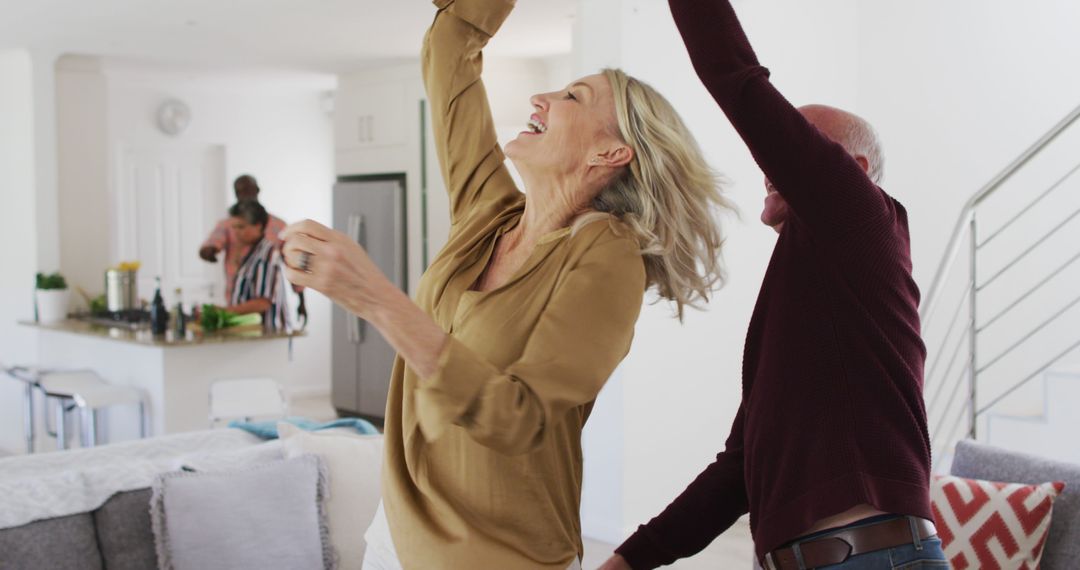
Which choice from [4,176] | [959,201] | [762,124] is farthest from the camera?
[4,176]

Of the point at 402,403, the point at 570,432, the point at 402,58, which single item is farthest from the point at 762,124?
the point at 402,58

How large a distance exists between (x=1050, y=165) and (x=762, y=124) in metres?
4.89

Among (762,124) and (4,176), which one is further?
(4,176)

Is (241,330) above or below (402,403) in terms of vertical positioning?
below

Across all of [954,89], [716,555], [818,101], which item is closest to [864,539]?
[716,555]

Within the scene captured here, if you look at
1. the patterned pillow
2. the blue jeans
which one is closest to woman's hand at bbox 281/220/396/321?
the blue jeans

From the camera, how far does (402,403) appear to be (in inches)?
54.0

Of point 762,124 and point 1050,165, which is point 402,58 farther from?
point 762,124

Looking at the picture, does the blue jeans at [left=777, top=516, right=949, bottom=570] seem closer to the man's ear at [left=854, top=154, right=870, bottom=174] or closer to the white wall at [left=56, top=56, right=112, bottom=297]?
the man's ear at [left=854, top=154, right=870, bottom=174]

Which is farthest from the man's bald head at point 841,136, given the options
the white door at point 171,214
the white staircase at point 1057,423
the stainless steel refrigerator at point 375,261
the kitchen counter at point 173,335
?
the white door at point 171,214

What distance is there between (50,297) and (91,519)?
183 inches

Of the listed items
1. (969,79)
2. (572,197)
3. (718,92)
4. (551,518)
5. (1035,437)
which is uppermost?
(969,79)

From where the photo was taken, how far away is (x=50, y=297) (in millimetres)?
6867

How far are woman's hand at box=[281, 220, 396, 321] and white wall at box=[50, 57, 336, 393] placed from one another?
22.6 ft
